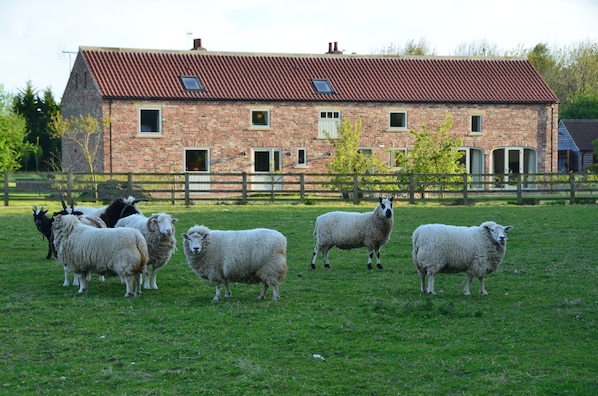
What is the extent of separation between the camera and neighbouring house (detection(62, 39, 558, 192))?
129 feet

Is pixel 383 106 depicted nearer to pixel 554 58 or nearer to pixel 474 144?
pixel 474 144

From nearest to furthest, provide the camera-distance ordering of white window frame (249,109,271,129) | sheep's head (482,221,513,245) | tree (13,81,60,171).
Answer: sheep's head (482,221,513,245), white window frame (249,109,271,129), tree (13,81,60,171)

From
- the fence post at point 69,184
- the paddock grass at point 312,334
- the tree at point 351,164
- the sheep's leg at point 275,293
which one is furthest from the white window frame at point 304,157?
the sheep's leg at point 275,293

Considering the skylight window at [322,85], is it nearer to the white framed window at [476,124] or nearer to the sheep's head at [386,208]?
the white framed window at [476,124]

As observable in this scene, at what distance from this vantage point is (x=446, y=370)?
326 inches

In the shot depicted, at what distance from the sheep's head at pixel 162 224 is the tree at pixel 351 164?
19.1m

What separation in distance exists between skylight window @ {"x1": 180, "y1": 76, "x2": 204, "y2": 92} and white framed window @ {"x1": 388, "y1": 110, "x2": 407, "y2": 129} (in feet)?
30.6

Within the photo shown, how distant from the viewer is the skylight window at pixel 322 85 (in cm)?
4216

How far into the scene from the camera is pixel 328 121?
4191cm

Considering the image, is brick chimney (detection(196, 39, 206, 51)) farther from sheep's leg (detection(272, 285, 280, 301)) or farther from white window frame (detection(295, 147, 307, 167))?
sheep's leg (detection(272, 285, 280, 301))

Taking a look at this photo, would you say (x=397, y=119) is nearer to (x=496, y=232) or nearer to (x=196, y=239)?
(x=496, y=232)

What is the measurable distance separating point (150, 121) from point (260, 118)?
5131mm

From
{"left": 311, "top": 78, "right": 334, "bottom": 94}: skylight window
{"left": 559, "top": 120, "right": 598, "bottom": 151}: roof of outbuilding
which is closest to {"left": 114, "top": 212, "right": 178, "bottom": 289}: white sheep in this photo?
{"left": 311, "top": 78, "right": 334, "bottom": 94}: skylight window

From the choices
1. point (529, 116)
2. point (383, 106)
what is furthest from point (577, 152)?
point (383, 106)
